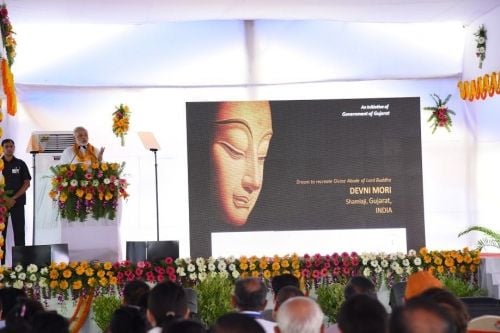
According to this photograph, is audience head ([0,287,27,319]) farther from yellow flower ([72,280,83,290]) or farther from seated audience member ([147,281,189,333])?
yellow flower ([72,280,83,290])

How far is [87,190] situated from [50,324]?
5.73 metres

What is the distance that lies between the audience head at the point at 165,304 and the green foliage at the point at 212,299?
4003 mm

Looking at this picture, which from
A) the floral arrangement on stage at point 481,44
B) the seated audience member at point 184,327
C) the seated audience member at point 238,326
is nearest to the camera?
the seated audience member at point 238,326

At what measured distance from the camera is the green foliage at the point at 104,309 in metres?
8.87

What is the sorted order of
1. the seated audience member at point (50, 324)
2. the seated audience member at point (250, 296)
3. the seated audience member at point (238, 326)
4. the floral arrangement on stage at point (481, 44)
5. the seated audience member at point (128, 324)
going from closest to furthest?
the seated audience member at point (238, 326)
the seated audience member at point (50, 324)
the seated audience member at point (128, 324)
the seated audience member at point (250, 296)
the floral arrangement on stage at point (481, 44)

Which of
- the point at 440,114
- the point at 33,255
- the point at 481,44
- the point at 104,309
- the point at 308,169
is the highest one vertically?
the point at 481,44

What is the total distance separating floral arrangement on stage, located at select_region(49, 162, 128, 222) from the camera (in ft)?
31.2

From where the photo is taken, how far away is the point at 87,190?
9.50 metres

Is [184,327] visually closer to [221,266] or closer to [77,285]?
[77,285]

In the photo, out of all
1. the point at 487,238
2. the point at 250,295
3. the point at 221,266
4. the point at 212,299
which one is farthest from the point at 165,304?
the point at 487,238

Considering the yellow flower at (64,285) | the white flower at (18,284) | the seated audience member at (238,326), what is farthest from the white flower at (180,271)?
the seated audience member at (238,326)

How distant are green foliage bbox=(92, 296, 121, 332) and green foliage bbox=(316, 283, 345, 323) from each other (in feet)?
6.25

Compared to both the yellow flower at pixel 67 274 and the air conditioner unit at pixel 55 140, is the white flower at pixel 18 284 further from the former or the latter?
the air conditioner unit at pixel 55 140

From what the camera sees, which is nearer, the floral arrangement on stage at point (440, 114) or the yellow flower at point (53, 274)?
the yellow flower at point (53, 274)
